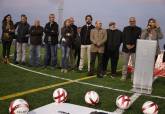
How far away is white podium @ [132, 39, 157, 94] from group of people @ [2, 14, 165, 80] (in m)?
1.48

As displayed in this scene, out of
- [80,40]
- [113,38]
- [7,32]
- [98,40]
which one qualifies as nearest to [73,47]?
[80,40]

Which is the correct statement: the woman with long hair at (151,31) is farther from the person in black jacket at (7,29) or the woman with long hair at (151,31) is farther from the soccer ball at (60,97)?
the person in black jacket at (7,29)

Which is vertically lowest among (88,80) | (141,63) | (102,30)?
(88,80)

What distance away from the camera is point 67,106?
8125mm

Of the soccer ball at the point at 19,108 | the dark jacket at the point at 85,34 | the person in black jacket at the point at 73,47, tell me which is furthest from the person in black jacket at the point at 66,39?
the soccer ball at the point at 19,108

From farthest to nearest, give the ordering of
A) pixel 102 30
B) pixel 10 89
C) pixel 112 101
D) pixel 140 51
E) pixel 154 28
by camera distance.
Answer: pixel 102 30 → pixel 154 28 → pixel 140 51 → pixel 10 89 → pixel 112 101

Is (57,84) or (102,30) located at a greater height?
(102,30)

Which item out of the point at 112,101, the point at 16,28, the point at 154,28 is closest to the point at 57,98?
the point at 112,101

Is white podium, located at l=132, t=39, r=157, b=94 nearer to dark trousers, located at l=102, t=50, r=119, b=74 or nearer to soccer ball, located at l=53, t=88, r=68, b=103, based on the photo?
dark trousers, located at l=102, t=50, r=119, b=74

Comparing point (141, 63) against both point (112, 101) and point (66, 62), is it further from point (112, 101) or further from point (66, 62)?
point (66, 62)

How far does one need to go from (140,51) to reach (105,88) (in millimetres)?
1610

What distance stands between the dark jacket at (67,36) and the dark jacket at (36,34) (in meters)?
1.30

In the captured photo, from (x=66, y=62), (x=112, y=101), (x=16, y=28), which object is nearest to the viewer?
(x=112, y=101)

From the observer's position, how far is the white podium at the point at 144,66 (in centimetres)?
1112
